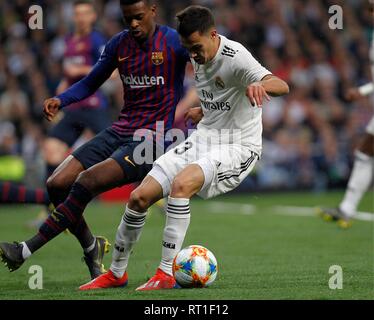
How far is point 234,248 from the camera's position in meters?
9.84

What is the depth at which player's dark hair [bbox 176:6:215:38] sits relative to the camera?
6.74 meters

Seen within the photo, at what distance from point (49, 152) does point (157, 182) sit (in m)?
4.87

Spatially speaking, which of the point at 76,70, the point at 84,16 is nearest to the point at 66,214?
the point at 76,70

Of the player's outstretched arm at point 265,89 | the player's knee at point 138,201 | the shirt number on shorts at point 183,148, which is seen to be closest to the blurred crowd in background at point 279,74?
the shirt number on shorts at point 183,148

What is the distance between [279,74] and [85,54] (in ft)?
32.0

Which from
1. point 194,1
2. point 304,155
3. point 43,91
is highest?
point 194,1

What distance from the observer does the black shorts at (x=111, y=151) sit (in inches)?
283

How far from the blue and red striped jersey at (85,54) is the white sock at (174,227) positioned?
480cm

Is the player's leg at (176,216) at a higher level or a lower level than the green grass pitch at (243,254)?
higher

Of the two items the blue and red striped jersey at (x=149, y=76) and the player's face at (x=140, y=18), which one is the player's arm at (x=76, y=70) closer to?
the blue and red striped jersey at (x=149, y=76)

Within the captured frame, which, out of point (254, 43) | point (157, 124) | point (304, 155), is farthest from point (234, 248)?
point (254, 43)

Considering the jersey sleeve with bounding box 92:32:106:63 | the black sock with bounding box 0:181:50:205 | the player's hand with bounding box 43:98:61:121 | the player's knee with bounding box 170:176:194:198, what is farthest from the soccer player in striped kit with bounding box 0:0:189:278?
the jersey sleeve with bounding box 92:32:106:63

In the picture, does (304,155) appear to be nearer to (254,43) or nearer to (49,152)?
(254,43)

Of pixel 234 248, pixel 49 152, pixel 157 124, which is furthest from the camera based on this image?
pixel 49 152
